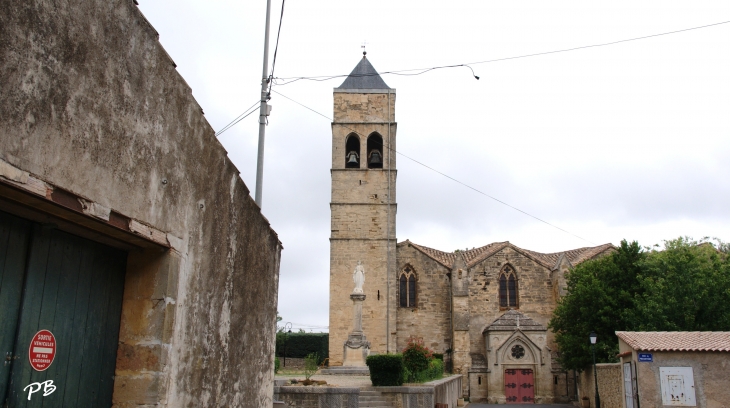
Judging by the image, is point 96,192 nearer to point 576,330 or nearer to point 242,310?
point 242,310

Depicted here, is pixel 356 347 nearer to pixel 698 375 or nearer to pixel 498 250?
pixel 498 250

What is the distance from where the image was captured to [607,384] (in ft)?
73.0

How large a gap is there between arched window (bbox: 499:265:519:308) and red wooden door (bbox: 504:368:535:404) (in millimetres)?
4835

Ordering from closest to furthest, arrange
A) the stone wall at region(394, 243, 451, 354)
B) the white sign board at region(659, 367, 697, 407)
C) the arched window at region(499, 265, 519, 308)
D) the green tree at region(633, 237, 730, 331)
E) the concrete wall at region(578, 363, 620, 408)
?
the white sign board at region(659, 367, 697, 407), the concrete wall at region(578, 363, 620, 408), the green tree at region(633, 237, 730, 331), the stone wall at region(394, 243, 451, 354), the arched window at region(499, 265, 519, 308)

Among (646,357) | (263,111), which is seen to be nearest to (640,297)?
(646,357)

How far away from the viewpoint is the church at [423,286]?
31.2 meters

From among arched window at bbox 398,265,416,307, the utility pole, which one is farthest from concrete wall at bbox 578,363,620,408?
the utility pole

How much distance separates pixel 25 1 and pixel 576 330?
90.5 feet

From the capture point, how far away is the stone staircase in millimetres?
16203

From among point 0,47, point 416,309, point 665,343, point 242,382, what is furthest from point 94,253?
point 416,309

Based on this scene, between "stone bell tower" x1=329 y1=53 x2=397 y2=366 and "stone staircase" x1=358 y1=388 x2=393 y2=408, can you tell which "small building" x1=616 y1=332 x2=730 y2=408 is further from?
"stone bell tower" x1=329 y1=53 x2=397 y2=366

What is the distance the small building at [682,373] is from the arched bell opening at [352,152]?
68.9 ft

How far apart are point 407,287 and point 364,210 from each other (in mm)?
5333

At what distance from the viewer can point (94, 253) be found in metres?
4.39
